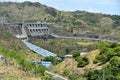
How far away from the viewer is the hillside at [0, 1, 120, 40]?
136 meters

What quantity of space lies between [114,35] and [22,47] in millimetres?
52628

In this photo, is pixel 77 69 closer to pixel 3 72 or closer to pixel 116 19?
pixel 3 72

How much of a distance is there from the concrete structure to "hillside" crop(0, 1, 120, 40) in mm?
9985

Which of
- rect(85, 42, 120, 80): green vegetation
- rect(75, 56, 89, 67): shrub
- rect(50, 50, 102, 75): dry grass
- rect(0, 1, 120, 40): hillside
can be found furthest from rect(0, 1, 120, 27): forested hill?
rect(85, 42, 120, 80): green vegetation

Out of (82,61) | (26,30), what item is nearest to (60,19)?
(26,30)

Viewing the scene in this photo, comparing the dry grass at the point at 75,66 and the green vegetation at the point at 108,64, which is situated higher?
the green vegetation at the point at 108,64

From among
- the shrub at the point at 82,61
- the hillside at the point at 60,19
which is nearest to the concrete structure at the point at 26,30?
the hillside at the point at 60,19

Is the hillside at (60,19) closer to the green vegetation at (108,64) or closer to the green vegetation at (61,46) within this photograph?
the green vegetation at (61,46)

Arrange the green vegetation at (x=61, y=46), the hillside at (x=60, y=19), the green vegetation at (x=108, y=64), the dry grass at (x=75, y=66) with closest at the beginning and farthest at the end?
the green vegetation at (x=108, y=64), the dry grass at (x=75, y=66), the green vegetation at (x=61, y=46), the hillside at (x=60, y=19)

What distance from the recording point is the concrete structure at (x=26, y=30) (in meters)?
113

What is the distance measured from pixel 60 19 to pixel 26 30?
53.2m

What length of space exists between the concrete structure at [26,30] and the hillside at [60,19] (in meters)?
9.98

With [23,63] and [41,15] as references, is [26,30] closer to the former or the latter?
[41,15]

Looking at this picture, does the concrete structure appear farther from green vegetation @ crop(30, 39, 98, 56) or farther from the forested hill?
the forested hill
